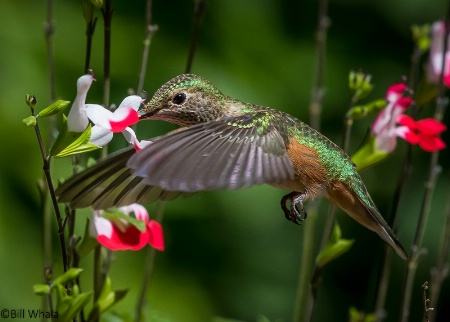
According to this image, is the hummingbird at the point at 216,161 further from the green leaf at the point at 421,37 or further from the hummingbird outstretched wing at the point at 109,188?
the green leaf at the point at 421,37

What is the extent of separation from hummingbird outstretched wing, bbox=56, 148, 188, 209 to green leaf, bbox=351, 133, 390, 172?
42 cm

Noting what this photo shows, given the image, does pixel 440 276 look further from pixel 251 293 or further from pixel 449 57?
pixel 251 293

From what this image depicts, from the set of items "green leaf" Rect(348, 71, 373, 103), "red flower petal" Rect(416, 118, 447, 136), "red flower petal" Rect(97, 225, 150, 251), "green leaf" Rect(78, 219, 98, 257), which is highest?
"green leaf" Rect(348, 71, 373, 103)

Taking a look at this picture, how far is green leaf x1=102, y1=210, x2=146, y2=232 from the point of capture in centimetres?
134

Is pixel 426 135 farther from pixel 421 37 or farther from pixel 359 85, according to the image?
pixel 421 37

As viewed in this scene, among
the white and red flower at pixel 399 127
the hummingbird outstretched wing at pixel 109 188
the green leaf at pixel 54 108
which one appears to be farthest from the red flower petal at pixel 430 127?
the green leaf at pixel 54 108

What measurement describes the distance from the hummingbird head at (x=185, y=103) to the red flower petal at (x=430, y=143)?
0.40m

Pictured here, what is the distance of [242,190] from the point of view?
108 inches

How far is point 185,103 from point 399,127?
54cm

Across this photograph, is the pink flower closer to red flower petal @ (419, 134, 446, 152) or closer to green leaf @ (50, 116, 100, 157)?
red flower petal @ (419, 134, 446, 152)

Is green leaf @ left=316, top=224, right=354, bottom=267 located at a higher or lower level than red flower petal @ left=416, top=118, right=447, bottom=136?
lower

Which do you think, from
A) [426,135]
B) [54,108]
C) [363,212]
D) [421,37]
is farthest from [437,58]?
[54,108]

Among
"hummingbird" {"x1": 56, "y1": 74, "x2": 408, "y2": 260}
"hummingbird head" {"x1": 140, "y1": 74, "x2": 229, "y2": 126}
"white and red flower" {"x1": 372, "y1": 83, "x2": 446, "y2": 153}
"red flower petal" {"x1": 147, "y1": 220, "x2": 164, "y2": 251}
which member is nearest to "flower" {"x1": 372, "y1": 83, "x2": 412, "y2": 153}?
"white and red flower" {"x1": 372, "y1": 83, "x2": 446, "y2": 153}

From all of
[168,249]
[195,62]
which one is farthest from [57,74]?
[168,249]
